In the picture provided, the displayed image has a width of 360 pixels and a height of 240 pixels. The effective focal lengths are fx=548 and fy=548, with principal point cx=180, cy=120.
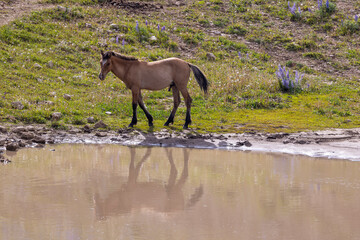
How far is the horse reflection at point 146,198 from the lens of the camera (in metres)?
7.93

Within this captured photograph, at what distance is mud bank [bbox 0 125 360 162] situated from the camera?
1272 centimetres

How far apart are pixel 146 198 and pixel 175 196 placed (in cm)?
48

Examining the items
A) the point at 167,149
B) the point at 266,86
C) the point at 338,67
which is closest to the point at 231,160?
the point at 167,149

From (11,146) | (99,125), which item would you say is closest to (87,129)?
(99,125)

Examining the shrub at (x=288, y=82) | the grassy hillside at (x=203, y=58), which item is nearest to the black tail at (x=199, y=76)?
the grassy hillside at (x=203, y=58)

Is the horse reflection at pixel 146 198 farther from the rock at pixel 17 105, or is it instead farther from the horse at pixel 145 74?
the rock at pixel 17 105

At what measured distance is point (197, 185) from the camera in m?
9.39

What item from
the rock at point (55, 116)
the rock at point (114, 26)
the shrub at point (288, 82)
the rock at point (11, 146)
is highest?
the rock at point (114, 26)

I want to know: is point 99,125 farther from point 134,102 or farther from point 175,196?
point 175,196

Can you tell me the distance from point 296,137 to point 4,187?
7707mm

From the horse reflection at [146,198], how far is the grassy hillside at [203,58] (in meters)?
5.17

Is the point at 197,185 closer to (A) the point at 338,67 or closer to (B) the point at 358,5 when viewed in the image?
(A) the point at 338,67

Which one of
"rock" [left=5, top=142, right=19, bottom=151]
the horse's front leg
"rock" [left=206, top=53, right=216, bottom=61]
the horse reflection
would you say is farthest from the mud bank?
"rock" [left=206, top=53, right=216, bottom=61]

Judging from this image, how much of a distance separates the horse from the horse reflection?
5.00 metres
